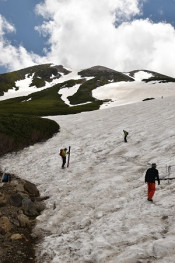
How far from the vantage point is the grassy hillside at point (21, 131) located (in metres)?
35.7

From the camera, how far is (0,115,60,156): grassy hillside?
1405 inches

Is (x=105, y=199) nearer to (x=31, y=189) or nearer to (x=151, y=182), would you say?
(x=151, y=182)

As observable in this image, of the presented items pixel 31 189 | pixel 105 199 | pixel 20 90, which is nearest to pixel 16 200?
pixel 31 189

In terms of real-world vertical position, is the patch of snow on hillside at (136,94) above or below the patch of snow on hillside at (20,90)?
below

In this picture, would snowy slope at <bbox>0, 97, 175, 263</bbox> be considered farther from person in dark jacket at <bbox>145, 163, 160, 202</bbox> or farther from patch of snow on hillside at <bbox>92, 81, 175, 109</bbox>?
patch of snow on hillside at <bbox>92, 81, 175, 109</bbox>

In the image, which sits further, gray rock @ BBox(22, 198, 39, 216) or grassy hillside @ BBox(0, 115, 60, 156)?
grassy hillside @ BBox(0, 115, 60, 156)

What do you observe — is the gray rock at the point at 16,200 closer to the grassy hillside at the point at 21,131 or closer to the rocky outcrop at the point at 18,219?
the rocky outcrop at the point at 18,219

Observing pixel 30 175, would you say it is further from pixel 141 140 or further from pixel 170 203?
pixel 170 203

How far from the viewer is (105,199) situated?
17.2 meters

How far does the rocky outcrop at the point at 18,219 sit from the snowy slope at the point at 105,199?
560 millimetres

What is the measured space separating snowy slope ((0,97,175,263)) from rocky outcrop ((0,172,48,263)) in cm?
56

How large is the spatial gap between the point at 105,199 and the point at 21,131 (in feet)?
81.6

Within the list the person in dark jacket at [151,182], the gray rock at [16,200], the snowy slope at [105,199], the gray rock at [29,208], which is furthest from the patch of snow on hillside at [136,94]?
the person in dark jacket at [151,182]

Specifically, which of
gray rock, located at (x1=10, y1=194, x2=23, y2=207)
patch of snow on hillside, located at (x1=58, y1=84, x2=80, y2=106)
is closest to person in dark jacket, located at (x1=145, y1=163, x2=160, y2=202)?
gray rock, located at (x1=10, y1=194, x2=23, y2=207)
